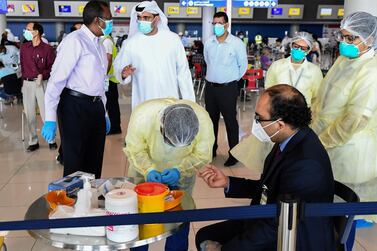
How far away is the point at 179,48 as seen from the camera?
3.18 m

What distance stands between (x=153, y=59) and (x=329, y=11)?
15.8 meters

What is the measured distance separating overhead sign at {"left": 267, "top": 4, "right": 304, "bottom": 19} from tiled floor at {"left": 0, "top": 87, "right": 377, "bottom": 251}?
39.1 feet

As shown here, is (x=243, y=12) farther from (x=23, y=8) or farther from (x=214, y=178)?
(x=214, y=178)

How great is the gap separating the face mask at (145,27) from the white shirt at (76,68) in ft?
1.38

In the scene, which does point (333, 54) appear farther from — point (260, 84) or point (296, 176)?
point (296, 176)

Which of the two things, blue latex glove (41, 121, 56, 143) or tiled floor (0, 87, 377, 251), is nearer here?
blue latex glove (41, 121, 56, 143)

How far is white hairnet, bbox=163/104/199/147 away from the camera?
6.54 ft

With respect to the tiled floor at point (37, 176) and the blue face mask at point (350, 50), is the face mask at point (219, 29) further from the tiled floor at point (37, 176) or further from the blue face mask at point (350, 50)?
the blue face mask at point (350, 50)

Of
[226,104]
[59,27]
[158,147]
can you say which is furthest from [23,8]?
[158,147]

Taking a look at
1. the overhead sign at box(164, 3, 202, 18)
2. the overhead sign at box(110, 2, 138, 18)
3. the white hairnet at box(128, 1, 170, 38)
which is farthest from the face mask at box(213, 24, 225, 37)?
the overhead sign at box(164, 3, 202, 18)

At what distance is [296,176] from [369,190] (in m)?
1.52

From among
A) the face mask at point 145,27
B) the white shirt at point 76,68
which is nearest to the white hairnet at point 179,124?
the white shirt at point 76,68

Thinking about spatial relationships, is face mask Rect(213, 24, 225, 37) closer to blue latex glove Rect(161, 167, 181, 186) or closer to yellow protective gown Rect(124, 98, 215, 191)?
yellow protective gown Rect(124, 98, 215, 191)

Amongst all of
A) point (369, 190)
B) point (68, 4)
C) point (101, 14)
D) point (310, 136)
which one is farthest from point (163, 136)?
point (68, 4)
